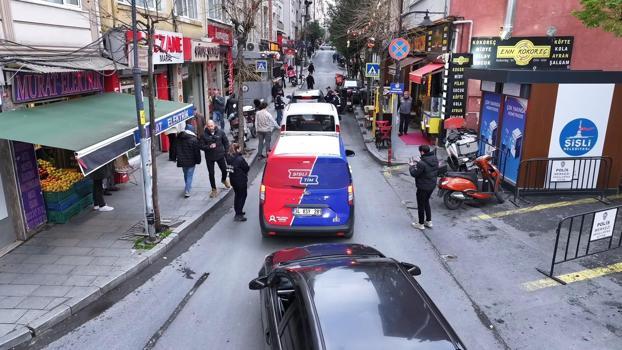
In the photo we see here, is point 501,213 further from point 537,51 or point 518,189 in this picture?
point 537,51

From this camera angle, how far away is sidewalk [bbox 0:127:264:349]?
599cm

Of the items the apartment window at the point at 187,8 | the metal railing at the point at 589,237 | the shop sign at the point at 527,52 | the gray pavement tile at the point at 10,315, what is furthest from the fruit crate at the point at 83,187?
the shop sign at the point at 527,52

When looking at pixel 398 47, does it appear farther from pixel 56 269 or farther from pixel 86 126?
pixel 56 269

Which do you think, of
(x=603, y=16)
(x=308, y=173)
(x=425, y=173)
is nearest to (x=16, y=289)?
(x=308, y=173)

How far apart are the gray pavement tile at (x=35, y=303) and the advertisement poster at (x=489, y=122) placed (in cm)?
1063

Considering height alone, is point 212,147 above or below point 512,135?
below

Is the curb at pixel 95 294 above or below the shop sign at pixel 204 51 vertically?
below

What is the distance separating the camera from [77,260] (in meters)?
7.59

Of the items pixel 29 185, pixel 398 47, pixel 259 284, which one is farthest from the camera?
pixel 398 47

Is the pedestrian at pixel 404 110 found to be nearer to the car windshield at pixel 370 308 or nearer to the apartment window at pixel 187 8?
the apartment window at pixel 187 8

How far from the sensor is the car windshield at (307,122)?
13508 mm

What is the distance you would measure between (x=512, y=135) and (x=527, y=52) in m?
7.00

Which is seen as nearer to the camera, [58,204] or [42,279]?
[42,279]

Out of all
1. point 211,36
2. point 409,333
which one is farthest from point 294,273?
point 211,36
